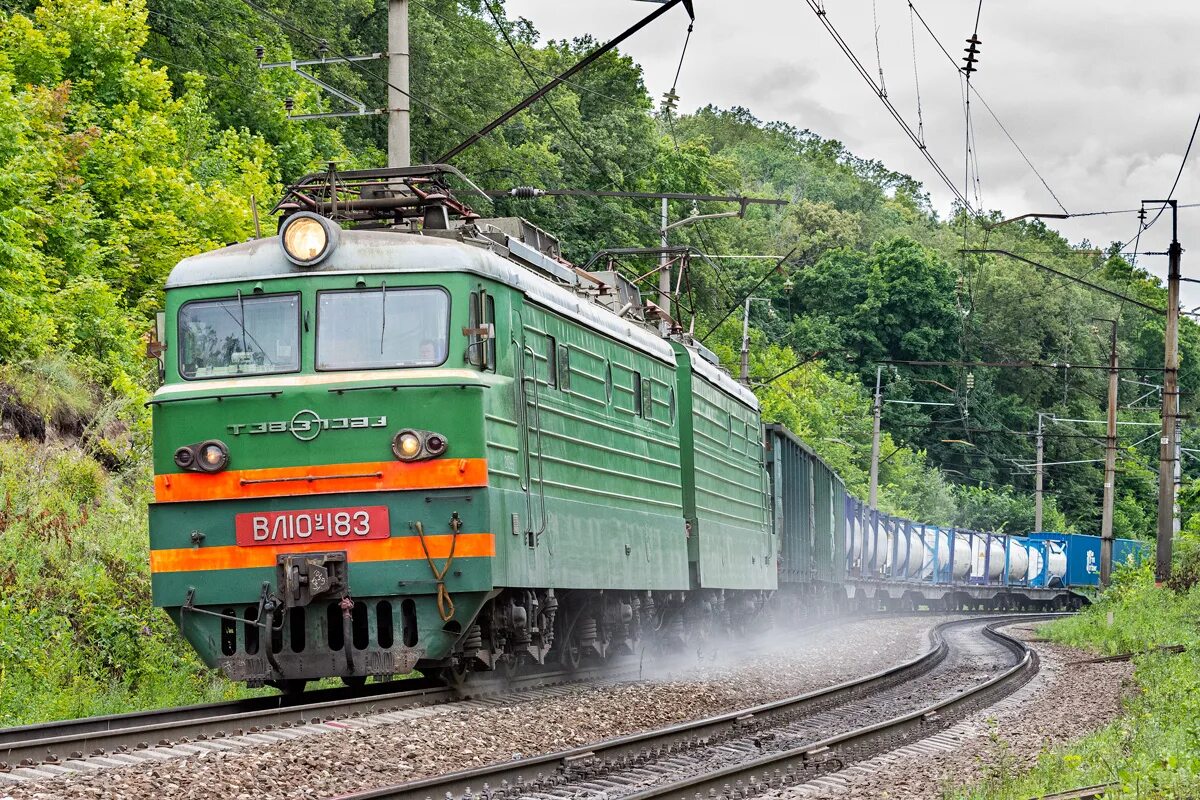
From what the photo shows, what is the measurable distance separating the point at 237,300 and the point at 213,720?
332cm

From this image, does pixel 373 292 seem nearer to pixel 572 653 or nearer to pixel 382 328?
pixel 382 328

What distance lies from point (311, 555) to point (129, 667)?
11.5 feet

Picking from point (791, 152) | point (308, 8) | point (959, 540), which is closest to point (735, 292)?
point (959, 540)

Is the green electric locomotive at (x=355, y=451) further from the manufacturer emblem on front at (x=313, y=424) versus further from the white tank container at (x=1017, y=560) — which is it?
the white tank container at (x=1017, y=560)

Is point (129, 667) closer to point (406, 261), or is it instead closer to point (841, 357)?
point (406, 261)

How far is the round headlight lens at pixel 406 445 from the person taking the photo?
11289 mm

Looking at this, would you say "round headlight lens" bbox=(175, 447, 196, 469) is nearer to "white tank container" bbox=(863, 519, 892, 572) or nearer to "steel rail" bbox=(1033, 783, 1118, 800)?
"steel rail" bbox=(1033, 783, 1118, 800)

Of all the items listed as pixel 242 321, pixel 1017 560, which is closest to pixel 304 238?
pixel 242 321

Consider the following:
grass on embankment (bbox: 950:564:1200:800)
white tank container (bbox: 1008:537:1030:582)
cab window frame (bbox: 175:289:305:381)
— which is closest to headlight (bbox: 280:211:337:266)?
cab window frame (bbox: 175:289:305:381)

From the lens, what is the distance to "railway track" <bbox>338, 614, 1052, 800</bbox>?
340 inches

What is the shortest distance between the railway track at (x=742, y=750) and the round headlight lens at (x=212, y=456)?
3443 millimetres

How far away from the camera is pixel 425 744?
9898 mm

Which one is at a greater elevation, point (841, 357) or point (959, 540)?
point (841, 357)

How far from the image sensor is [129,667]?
13797 millimetres
